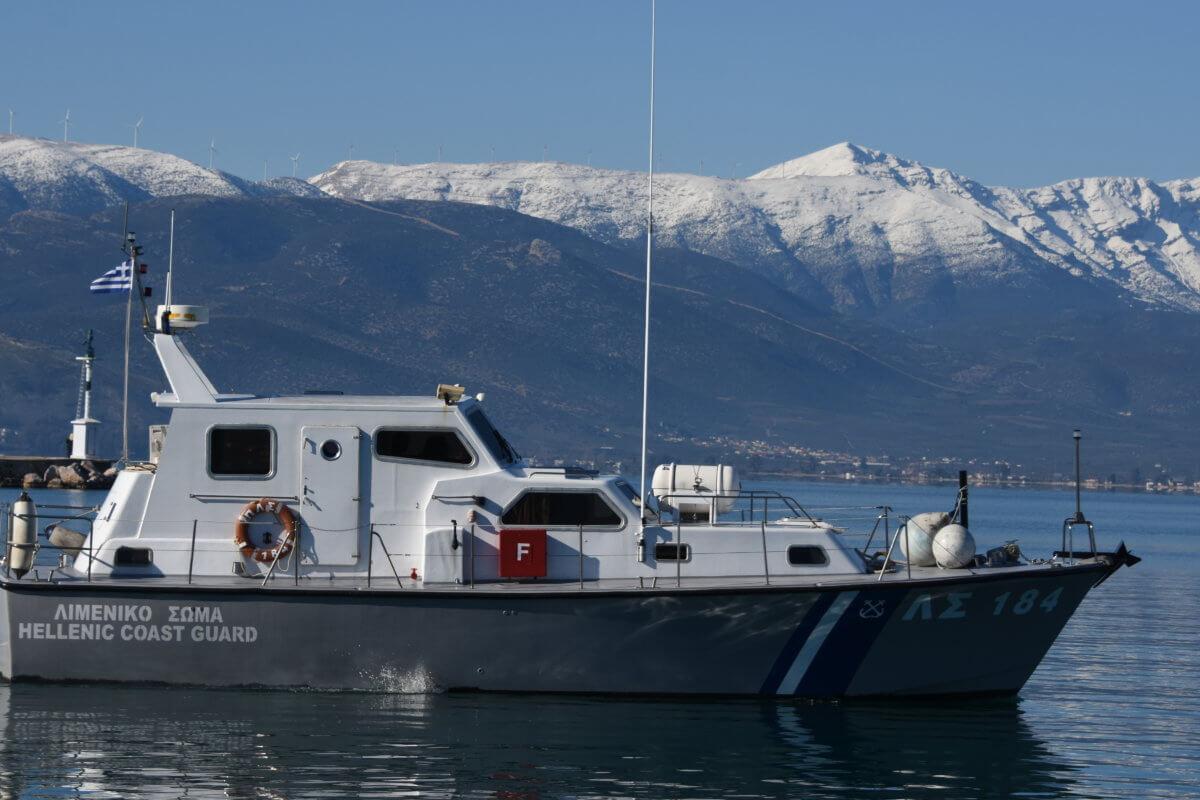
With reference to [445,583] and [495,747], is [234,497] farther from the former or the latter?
[495,747]

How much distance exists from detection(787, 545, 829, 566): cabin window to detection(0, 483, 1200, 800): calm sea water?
57.4 inches

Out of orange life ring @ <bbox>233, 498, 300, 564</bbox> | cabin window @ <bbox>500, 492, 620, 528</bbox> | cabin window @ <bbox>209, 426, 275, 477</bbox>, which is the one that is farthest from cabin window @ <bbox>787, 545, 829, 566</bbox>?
cabin window @ <bbox>209, 426, 275, 477</bbox>

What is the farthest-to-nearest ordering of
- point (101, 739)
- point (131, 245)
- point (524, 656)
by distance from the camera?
point (131, 245) → point (524, 656) → point (101, 739)

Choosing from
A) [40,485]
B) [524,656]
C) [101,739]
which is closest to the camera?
[101,739]

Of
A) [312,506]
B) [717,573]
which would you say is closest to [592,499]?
[717,573]

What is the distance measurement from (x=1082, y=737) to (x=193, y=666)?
892 cm

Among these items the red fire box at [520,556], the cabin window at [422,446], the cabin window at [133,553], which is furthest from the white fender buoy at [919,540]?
the cabin window at [133,553]

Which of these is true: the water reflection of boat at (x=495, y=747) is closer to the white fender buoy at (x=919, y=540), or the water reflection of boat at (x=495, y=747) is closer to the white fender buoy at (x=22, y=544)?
the white fender buoy at (x=22, y=544)

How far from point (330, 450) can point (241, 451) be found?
915 mm

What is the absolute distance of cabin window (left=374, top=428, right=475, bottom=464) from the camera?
17.7 metres

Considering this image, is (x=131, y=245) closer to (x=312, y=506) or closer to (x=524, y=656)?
(x=312, y=506)

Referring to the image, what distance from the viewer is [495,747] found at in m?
16.0

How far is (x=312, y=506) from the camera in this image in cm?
1767

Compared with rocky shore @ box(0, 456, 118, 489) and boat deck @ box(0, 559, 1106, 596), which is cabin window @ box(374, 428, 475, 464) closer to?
boat deck @ box(0, 559, 1106, 596)
